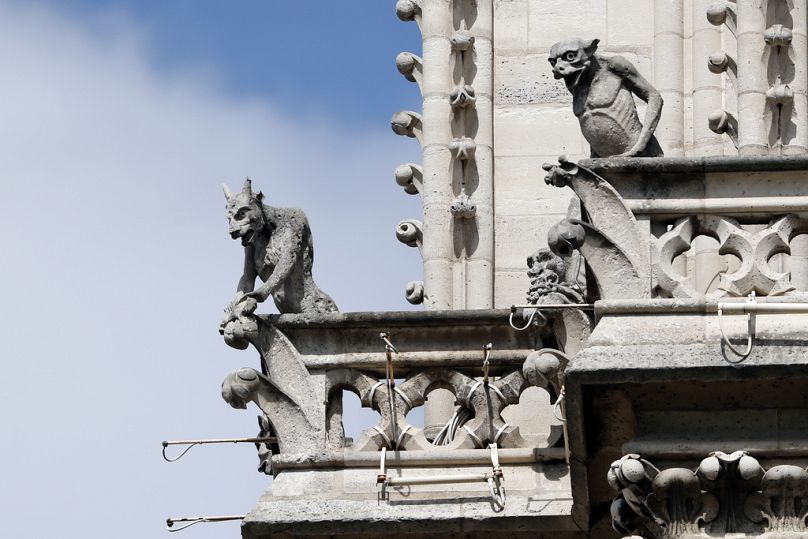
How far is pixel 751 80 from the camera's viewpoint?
2712 cm

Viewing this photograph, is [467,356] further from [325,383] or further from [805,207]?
[805,207]

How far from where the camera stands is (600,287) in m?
22.0

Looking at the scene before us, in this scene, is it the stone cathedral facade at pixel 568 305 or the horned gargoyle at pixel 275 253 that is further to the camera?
the horned gargoyle at pixel 275 253

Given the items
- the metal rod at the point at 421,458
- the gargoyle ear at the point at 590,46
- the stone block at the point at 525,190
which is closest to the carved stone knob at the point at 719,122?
the stone block at the point at 525,190

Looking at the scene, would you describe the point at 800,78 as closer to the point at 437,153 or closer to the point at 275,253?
the point at 437,153

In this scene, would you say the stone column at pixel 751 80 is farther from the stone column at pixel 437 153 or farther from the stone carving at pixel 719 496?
the stone carving at pixel 719 496

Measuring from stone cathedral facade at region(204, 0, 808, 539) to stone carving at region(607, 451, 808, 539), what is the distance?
12mm

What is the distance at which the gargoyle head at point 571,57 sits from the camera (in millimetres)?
23812

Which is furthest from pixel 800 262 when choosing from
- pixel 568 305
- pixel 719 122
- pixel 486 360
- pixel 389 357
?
pixel 568 305

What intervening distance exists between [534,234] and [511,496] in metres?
3.32

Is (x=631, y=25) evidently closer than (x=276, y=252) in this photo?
No

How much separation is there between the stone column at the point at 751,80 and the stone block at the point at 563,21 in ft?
3.46

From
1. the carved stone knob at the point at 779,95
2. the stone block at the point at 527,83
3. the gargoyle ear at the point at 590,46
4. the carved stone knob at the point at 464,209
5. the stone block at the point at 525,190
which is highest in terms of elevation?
the stone block at the point at 527,83

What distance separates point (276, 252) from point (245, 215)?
30 cm
